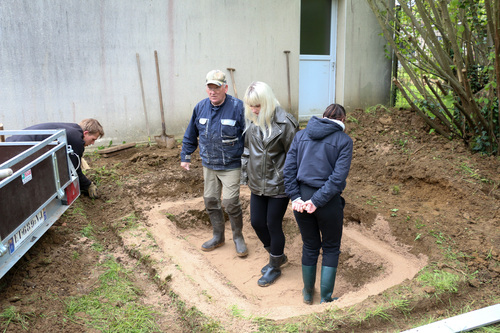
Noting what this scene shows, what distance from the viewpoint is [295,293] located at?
4.29m

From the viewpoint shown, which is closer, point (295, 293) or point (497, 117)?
point (295, 293)

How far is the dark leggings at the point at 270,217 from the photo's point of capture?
411 centimetres

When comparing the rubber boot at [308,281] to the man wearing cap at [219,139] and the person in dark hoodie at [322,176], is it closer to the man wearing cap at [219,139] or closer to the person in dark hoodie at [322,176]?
the person in dark hoodie at [322,176]

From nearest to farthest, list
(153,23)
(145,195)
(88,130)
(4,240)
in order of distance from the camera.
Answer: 1. (4,240)
2. (88,130)
3. (145,195)
4. (153,23)

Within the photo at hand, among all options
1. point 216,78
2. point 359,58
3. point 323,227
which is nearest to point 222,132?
point 216,78

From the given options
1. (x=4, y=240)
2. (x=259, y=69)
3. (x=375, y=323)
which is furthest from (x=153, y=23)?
(x=375, y=323)

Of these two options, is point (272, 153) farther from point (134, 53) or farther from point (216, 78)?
point (134, 53)

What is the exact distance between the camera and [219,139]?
14.6 ft

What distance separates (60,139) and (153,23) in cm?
446

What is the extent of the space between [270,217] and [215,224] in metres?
1.12

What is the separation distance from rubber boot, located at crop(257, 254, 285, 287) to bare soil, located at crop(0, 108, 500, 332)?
0.32 ft

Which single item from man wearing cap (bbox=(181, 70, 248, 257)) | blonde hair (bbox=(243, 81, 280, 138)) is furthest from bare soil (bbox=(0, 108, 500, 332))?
blonde hair (bbox=(243, 81, 280, 138))

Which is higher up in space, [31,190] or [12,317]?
[31,190]

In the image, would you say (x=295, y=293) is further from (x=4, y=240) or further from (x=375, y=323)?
(x=4, y=240)
